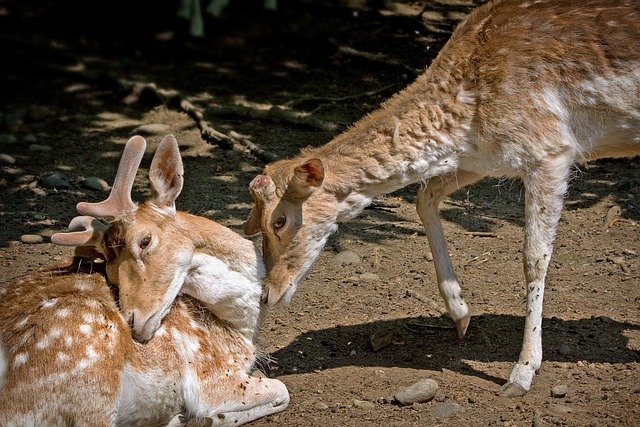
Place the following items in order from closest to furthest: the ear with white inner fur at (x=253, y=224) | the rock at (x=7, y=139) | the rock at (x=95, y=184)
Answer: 1. the ear with white inner fur at (x=253, y=224)
2. the rock at (x=95, y=184)
3. the rock at (x=7, y=139)

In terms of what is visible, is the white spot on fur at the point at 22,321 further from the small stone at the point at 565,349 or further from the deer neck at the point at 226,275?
the small stone at the point at 565,349

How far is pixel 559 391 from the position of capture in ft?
19.2

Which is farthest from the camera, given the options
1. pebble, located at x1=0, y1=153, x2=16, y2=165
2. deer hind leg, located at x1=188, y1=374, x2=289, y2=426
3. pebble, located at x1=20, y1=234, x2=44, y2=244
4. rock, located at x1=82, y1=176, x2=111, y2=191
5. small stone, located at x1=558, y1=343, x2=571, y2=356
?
pebble, located at x1=0, y1=153, x2=16, y2=165

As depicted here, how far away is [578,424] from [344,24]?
806cm

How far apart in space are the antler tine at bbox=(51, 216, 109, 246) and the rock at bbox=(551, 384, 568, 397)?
2.55 metres

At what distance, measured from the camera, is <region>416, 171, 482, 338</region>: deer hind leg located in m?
6.60

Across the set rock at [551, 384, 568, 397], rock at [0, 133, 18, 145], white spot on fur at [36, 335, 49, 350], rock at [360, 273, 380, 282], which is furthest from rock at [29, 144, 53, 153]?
rock at [551, 384, 568, 397]

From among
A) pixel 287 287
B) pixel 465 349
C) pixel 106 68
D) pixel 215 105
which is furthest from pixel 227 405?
pixel 106 68

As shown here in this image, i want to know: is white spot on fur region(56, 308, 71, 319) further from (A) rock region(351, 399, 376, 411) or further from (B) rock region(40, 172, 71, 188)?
(B) rock region(40, 172, 71, 188)

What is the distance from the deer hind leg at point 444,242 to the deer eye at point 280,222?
3.60ft

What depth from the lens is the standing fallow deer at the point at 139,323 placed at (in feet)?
17.1

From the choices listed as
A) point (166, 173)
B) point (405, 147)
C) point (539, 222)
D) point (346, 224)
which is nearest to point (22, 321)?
point (166, 173)

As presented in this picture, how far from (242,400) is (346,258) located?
2.22 meters

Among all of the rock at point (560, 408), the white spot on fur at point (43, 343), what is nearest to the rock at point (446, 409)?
the rock at point (560, 408)
